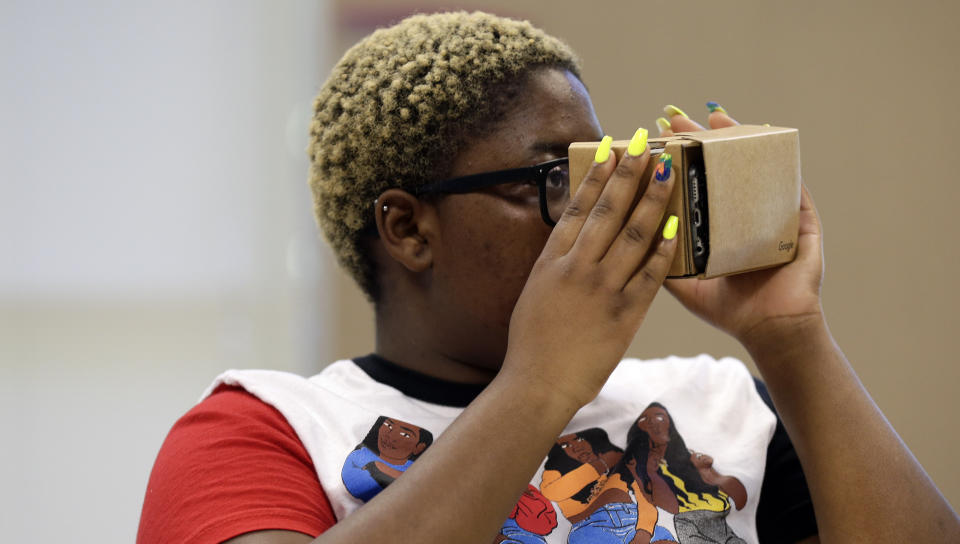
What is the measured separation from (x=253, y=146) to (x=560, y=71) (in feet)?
5.17

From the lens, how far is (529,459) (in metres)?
0.84

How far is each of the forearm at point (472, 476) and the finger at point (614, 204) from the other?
16 centimetres

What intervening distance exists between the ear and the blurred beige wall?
47.3 inches

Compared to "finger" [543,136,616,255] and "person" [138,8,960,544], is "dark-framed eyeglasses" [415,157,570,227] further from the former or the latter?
"finger" [543,136,616,255]

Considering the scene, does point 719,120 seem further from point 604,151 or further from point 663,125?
point 604,151

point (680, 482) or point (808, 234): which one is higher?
point (808, 234)

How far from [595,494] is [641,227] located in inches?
14.3

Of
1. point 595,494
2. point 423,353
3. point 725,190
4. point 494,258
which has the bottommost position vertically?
point 595,494

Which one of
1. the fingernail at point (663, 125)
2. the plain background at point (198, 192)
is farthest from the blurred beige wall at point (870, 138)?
the fingernail at point (663, 125)

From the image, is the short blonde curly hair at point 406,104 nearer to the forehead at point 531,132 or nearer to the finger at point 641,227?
the forehead at point 531,132

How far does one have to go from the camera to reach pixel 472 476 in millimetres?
811

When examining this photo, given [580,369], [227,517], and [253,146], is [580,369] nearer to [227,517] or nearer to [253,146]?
[227,517]

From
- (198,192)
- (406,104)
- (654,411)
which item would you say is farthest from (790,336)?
(198,192)

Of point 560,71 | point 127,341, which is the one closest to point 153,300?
point 127,341
